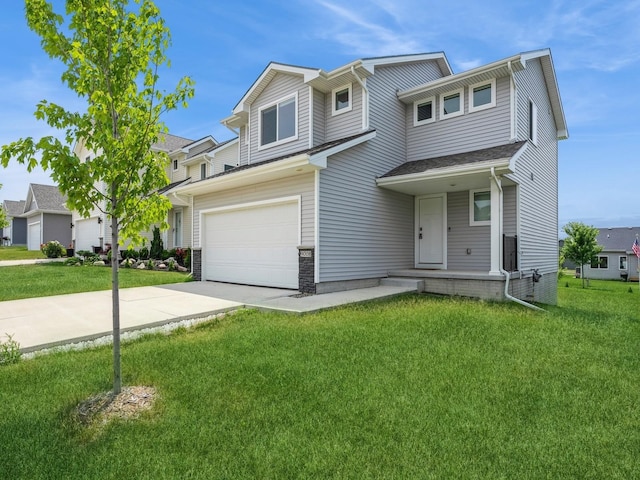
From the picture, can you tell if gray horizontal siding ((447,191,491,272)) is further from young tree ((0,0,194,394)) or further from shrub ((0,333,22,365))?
shrub ((0,333,22,365))

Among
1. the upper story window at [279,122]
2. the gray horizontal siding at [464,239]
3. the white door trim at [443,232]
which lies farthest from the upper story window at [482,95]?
the upper story window at [279,122]

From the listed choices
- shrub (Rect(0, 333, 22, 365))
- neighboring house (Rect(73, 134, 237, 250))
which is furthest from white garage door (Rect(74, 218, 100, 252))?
shrub (Rect(0, 333, 22, 365))

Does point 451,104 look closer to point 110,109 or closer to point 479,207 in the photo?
point 479,207

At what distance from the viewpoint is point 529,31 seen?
459 inches

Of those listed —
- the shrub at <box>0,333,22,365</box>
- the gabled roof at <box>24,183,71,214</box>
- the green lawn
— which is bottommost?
the green lawn

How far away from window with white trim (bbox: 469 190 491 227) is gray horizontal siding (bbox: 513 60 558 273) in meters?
0.87

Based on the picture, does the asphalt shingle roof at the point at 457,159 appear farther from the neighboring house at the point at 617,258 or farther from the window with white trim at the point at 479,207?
the neighboring house at the point at 617,258

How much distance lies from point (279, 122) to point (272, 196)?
3.28 meters

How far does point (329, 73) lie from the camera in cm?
1051

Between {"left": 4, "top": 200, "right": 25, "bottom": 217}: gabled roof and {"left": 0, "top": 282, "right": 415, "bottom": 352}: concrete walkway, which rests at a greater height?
{"left": 4, "top": 200, "right": 25, "bottom": 217}: gabled roof

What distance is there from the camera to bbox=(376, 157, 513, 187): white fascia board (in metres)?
8.48

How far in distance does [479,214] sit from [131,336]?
9.33m

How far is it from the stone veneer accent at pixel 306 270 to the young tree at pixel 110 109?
215 inches

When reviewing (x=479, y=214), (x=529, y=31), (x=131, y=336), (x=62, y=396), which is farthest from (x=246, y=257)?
(x=529, y=31)
